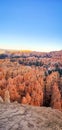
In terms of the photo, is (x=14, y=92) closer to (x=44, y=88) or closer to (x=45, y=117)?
(x=44, y=88)

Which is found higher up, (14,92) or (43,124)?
(43,124)

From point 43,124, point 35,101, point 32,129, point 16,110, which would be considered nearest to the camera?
point 32,129

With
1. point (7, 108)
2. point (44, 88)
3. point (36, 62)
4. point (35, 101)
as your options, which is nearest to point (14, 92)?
point (35, 101)

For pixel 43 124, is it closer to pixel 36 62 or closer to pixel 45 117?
Answer: pixel 45 117

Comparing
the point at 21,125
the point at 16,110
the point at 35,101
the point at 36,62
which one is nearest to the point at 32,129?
the point at 21,125

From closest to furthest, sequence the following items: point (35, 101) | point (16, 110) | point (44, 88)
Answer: point (16, 110) → point (35, 101) → point (44, 88)

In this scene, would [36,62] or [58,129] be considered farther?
[36,62]
